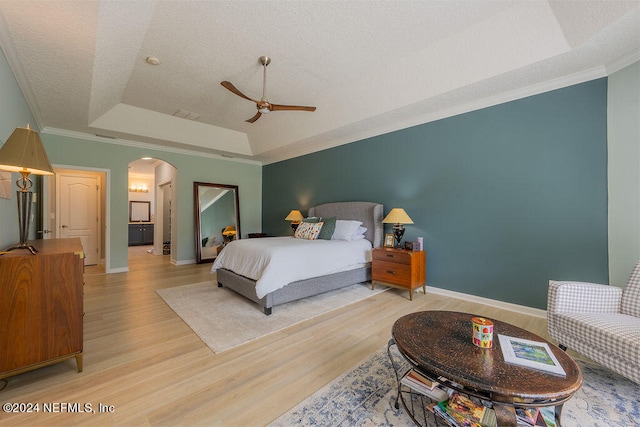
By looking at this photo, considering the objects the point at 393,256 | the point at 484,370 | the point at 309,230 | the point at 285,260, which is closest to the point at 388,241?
the point at 393,256

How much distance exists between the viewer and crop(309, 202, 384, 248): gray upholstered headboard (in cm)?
448

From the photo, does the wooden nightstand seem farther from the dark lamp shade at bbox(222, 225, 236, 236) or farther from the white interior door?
the white interior door

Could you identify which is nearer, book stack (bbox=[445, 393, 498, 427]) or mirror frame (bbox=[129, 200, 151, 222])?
book stack (bbox=[445, 393, 498, 427])

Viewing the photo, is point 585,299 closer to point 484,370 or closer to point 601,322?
point 601,322

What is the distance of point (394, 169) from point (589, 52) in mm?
2461

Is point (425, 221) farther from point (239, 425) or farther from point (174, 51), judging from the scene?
point (174, 51)

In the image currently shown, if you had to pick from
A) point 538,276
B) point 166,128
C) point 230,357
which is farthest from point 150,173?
point 538,276

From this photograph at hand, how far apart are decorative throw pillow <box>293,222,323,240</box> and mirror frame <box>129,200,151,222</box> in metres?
8.24

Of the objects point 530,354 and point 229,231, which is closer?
point 530,354

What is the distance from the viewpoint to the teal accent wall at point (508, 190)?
2.74 m

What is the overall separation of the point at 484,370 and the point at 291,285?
2.34 metres

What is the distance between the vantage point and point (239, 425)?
1.47m

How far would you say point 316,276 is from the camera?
3.52 meters

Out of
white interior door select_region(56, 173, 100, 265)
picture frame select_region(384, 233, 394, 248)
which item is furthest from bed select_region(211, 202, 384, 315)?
white interior door select_region(56, 173, 100, 265)
